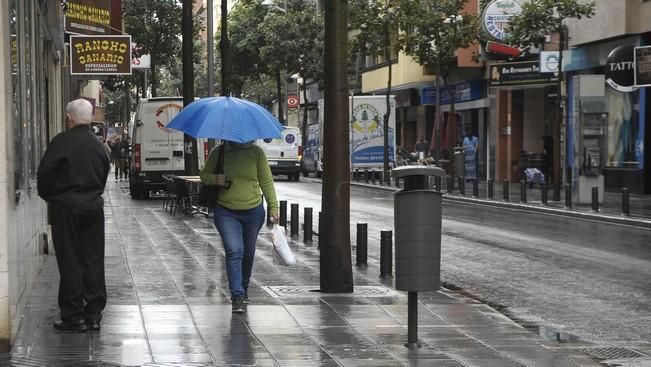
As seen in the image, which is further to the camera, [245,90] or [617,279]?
[245,90]

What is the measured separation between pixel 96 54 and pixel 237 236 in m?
13.5

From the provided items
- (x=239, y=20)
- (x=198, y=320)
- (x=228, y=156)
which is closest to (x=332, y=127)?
(x=228, y=156)

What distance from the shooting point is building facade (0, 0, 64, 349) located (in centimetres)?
858

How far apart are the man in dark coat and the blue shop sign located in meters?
38.7

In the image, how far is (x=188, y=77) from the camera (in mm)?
28047

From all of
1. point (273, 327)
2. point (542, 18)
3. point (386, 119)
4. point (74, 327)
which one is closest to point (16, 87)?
point (74, 327)

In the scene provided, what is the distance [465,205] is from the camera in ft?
102

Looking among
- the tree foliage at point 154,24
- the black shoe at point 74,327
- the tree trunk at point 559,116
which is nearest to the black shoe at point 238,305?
the black shoe at point 74,327

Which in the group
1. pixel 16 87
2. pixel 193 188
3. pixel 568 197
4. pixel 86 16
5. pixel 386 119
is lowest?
pixel 568 197

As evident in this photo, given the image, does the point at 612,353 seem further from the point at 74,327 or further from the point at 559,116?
the point at 559,116

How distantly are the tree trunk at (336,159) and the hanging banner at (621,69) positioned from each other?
19.4 m

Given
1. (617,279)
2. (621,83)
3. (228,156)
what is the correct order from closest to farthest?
(228,156)
(617,279)
(621,83)

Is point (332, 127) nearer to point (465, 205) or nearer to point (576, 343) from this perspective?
point (576, 343)

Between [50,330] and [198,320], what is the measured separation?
1279 mm
